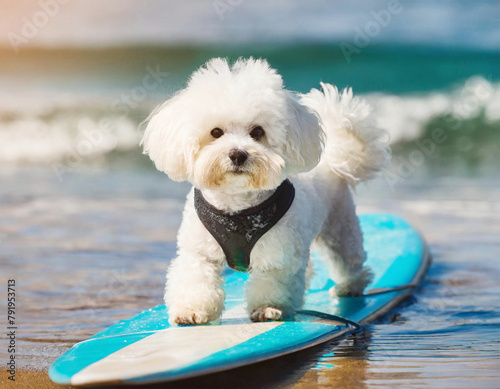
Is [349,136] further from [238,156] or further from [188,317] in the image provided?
[188,317]

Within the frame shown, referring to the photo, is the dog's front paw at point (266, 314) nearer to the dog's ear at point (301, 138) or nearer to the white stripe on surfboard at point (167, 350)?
the white stripe on surfboard at point (167, 350)

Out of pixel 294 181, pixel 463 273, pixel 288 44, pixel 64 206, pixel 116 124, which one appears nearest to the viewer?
pixel 294 181

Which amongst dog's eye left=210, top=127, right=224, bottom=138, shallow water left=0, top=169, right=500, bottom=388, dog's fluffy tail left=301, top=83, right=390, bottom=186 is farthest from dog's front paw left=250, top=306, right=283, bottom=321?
dog's fluffy tail left=301, top=83, right=390, bottom=186

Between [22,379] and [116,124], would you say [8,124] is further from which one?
[22,379]

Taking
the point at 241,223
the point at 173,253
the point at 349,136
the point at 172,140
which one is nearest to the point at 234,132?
the point at 172,140

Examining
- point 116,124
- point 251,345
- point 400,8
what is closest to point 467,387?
point 251,345
